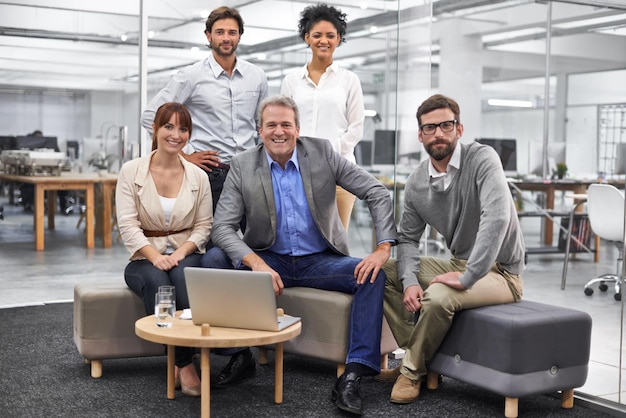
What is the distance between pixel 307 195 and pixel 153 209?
706 millimetres

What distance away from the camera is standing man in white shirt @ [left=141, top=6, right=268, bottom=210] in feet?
14.1

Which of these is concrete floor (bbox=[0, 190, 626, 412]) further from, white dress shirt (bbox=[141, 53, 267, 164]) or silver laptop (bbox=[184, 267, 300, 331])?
silver laptop (bbox=[184, 267, 300, 331])

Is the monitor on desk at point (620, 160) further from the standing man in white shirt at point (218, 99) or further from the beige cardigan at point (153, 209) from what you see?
the beige cardigan at point (153, 209)

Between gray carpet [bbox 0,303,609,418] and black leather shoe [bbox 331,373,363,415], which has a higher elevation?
black leather shoe [bbox 331,373,363,415]

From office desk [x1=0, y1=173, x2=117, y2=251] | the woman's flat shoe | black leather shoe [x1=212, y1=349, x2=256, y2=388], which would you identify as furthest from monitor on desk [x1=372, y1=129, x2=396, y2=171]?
the woman's flat shoe

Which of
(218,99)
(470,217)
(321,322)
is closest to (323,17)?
(218,99)

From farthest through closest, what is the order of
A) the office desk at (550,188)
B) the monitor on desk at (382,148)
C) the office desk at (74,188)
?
the monitor on desk at (382,148) → the office desk at (74,188) → the office desk at (550,188)

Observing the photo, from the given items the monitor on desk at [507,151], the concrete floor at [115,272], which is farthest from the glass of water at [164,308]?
the monitor on desk at [507,151]

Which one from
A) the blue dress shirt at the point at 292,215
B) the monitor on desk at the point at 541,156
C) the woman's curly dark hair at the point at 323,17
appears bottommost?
the blue dress shirt at the point at 292,215

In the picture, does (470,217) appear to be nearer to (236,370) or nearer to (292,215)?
(292,215)

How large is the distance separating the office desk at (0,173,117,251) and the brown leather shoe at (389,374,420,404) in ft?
10.7

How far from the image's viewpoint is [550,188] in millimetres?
5688

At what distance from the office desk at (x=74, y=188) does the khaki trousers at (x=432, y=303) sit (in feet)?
10.1

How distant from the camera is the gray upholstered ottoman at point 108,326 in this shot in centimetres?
386
